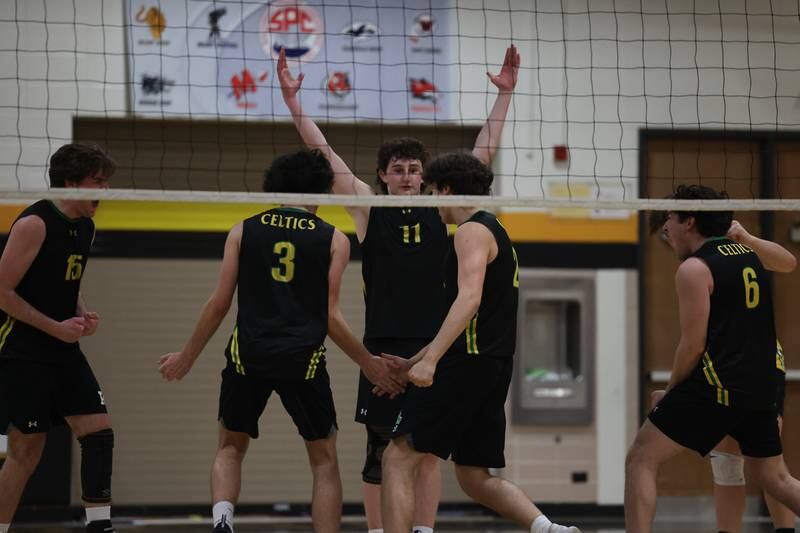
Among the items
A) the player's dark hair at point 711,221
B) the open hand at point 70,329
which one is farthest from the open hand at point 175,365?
the player's dark hair at point 711,221

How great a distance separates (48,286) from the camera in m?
5.79

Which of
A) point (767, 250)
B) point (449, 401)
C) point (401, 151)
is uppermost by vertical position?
point (401, 151)

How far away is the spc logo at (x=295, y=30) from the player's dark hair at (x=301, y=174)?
12.1 ft

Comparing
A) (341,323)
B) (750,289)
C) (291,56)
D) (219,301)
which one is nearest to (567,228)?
(291,56)

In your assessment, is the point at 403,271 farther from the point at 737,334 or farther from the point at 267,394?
the point at 737,334

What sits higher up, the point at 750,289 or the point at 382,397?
the point at 750,289

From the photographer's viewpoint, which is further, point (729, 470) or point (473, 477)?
point (729, 470)

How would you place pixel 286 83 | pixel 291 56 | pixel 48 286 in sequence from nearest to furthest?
pixel 48 286, pixel 286 83, pixel 291 56

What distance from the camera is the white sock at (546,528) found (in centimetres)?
531

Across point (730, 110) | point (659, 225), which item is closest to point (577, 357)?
point (730, 110)

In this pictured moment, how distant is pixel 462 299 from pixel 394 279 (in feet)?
3.37

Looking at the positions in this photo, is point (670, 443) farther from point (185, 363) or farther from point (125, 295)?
point (125, 295)

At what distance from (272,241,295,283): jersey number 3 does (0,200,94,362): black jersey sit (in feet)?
3.58

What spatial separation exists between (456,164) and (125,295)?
458 cm
